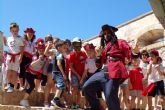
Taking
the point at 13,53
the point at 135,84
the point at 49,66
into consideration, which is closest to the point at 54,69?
the point at 49,66

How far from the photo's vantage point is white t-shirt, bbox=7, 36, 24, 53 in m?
Result: 8.71

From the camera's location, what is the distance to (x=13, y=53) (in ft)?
28.6

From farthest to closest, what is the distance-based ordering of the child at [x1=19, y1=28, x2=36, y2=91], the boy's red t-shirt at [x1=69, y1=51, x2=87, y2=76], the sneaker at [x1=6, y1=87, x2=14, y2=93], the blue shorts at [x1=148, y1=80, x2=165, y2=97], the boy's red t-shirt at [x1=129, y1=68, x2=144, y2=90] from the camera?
the boy's red t-shirt at [x1=129, y1=68, x2=144, y2=90] → the blue shorts at [x1=148, y1=80, x2=165, y2=97] → the child at [x1=19, y1=28, x2=36, y2=91] → the boy's red t-shirt at [x1=69, y1=51, x2=87, y2=76] → the sneaker at [x1=6, y1=87, x2=14, y2=93]

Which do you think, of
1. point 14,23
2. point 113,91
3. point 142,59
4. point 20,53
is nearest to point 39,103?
point 20,53

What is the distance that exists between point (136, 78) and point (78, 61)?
1.66m

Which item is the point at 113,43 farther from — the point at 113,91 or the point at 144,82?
the point at 144,82

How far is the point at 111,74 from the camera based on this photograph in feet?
22.7

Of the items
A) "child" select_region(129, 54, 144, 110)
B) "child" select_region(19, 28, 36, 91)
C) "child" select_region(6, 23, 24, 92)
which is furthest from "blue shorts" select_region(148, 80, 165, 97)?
"child" select_region(6, 23, 24, 92)

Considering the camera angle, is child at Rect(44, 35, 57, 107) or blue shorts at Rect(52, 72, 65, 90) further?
child at Rect(44, 35, 57, 107)

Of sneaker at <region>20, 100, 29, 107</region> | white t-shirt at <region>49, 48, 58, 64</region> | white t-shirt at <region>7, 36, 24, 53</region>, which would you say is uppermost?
white t-shirt at <region>7, 36, 24, 53</region>

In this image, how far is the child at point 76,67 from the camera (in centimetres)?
862

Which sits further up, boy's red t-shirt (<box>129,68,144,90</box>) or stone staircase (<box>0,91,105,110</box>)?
boy's red t-shirt (<box>129,68,144,90</box>)

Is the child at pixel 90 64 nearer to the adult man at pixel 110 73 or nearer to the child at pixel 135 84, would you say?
the child at pixel 135 84

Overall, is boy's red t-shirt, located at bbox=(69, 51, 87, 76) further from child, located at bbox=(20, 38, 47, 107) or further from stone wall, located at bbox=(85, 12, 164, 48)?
stone wall, located at bbox=(85, 12, 164, 48)
